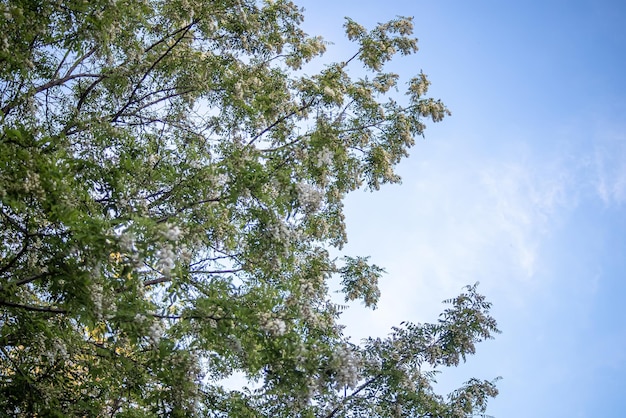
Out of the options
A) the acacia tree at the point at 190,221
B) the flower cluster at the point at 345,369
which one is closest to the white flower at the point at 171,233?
the acacia tree at the point at 190,221

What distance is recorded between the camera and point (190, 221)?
6.82m

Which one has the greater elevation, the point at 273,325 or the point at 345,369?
the point at 273,325

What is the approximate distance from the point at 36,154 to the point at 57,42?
3231 millimetres

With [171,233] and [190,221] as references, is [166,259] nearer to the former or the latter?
[171,233]

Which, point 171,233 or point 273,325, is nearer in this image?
point 171,233

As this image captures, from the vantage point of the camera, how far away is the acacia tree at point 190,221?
5.51m

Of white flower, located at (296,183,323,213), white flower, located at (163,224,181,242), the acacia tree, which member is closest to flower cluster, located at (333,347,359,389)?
the acacia tree

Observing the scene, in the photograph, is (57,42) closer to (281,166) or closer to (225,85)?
(225,85)

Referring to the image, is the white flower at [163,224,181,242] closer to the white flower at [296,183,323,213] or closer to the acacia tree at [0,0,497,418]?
the acacia tree at [0,0,497,418]

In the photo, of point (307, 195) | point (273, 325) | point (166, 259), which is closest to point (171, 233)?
point (166, 259)

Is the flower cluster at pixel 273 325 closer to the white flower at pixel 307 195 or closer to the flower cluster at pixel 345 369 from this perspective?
the flower cluster at pixel 345 369

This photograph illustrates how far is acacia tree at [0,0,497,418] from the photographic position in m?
5.51

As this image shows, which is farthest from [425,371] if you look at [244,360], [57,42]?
[57,42]

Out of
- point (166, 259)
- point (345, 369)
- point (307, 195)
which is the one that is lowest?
point (345, 369)
